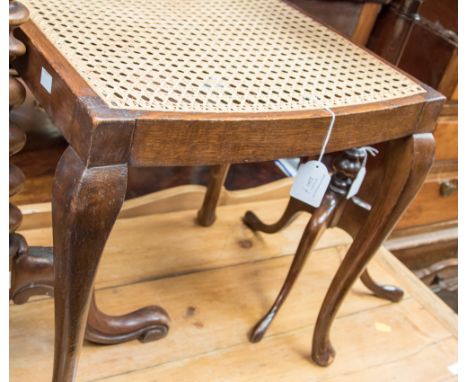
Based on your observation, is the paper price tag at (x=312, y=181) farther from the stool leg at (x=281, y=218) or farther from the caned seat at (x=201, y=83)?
the stool leg at (x=281, y=218)

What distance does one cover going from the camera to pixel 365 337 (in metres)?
1.04

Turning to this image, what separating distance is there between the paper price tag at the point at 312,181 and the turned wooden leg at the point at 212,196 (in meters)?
0.38

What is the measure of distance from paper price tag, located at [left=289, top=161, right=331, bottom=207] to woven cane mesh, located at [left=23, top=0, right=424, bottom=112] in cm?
10

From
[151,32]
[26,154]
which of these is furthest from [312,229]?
[26,154]

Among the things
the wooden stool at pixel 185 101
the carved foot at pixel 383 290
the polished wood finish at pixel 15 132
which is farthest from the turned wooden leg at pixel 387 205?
the polished wood finish at pixel 15 132

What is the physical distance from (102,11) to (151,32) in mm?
69

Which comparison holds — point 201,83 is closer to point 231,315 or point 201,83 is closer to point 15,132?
point 15,132

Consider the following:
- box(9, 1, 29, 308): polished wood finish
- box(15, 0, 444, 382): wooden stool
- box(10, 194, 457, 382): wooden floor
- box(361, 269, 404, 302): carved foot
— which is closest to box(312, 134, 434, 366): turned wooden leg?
box(15, 0, 444, 382): wooden stool

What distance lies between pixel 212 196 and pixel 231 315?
252mm

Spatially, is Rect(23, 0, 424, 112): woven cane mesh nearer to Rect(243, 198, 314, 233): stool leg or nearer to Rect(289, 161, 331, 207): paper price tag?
Rect(289, 161, 331, 207): paper price tag

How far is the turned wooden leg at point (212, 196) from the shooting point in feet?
3.65

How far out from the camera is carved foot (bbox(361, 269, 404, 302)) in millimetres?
1122

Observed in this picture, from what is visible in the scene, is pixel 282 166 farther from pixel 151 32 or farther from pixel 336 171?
pixel 151 32

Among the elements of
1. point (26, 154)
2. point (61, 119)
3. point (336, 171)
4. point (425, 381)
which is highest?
point (61, 119)
